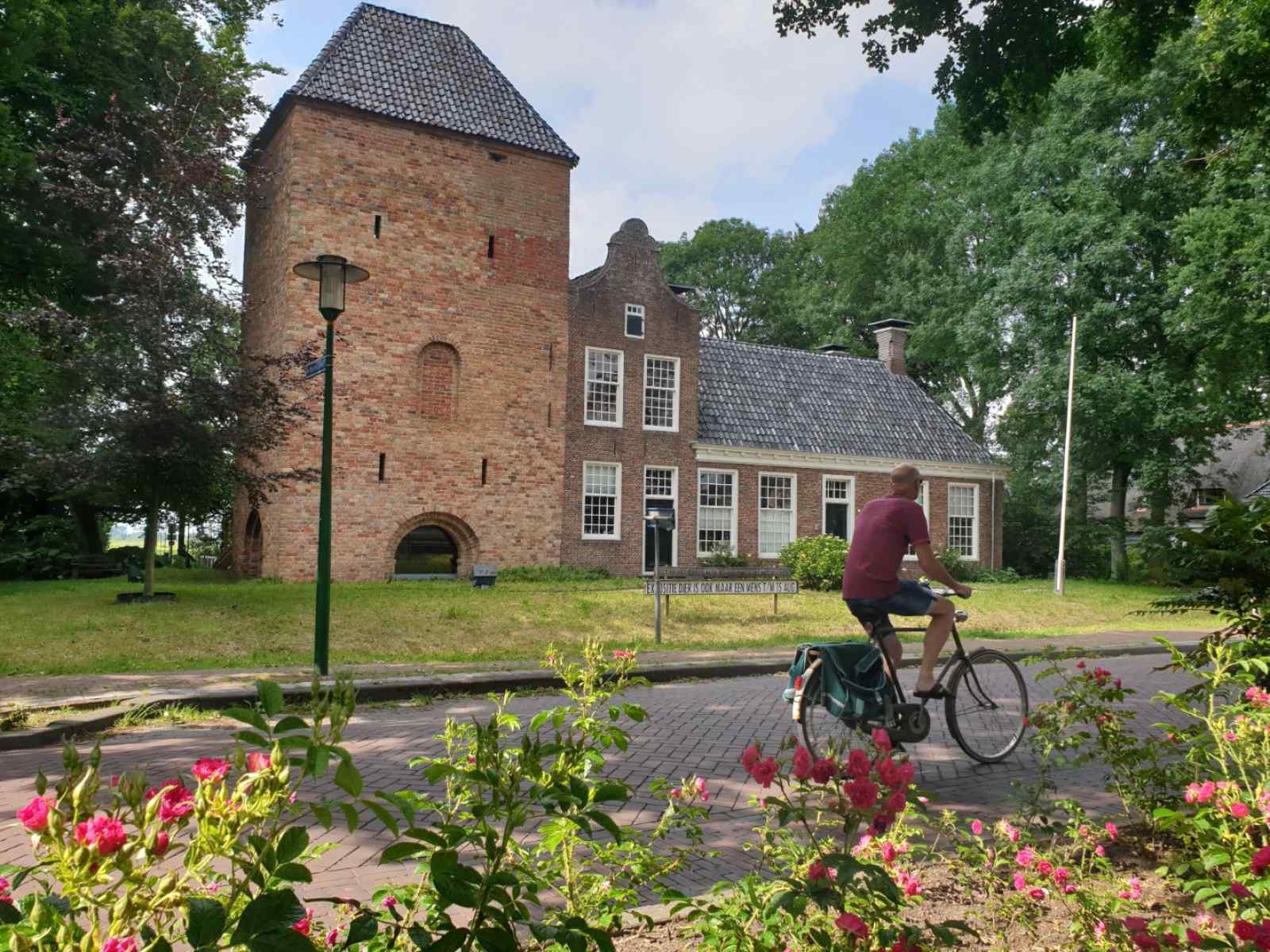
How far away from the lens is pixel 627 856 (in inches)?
121

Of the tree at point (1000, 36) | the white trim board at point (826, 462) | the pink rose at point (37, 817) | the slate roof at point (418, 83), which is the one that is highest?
the slate roof at point (418, 83)

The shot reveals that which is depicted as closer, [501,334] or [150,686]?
[150,686]

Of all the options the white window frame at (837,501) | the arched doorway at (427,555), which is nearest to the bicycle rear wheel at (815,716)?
the arched doorway at (427,555)

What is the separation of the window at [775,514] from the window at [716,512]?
3.24 feet

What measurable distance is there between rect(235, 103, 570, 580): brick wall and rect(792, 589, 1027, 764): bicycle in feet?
51.1

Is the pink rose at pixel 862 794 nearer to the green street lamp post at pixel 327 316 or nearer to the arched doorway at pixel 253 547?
the green street lamp post at pixel 327 316

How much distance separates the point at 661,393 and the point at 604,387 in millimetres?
1847

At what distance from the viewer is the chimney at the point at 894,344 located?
109ft

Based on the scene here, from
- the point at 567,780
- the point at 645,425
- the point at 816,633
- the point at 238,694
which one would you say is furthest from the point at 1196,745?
the point at 645,425

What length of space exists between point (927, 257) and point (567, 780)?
40880 millimetres

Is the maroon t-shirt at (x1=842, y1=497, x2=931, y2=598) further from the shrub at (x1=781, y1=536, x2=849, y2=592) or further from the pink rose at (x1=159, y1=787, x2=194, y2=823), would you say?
the shrub at (x1=781, y1=536, x2=849, y2=592)

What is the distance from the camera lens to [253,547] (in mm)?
22281

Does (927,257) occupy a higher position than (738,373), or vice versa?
(927,257)

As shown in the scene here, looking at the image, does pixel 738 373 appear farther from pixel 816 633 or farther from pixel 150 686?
pixel 150 686
